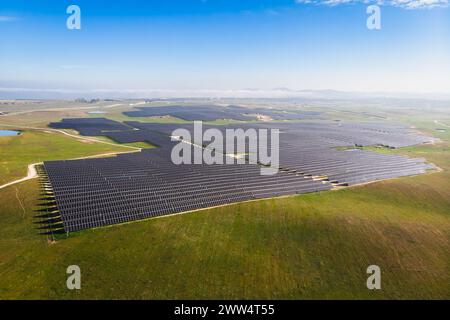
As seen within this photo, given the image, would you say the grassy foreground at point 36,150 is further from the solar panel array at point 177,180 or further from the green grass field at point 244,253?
the green grass field at point 244,253

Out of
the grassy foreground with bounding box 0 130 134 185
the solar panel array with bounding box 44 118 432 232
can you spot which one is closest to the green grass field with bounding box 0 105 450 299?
the solar panel array with bounding box 44 118 432 232

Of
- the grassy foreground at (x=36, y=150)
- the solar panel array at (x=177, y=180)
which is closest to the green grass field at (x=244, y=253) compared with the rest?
the solar panel array at (x=177, y=180)

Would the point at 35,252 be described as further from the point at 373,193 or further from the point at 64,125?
the point at 64,125

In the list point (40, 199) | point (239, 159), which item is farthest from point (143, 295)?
point (239, 159)

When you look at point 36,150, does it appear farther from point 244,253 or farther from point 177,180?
point 244,253

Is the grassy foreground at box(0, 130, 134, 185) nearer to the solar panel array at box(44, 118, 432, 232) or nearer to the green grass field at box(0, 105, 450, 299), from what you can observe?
the solar panel array at box(44, 118, 432, 232)

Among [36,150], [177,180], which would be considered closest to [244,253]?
[177,180]
